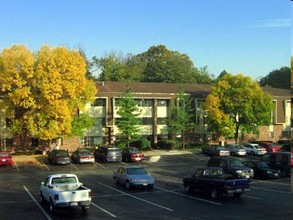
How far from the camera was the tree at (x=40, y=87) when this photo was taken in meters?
46.5

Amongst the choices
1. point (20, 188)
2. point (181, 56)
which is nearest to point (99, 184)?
point (20, 188)

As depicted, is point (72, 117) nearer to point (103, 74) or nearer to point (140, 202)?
point (140, 202)

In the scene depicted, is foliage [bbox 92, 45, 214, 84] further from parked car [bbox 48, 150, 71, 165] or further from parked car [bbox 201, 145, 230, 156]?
parked car [bbox 48, 150, 71, 165]

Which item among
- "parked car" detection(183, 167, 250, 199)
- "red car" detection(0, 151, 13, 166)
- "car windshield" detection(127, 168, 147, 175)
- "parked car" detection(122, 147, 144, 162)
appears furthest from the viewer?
"parked car" detection(122, 147, 144, 162)

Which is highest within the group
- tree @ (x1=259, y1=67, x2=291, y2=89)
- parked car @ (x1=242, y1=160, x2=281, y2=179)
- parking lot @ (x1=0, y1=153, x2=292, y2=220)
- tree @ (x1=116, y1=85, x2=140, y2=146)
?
tree @ (x1=259, y1=67, x2=291, y2=89)

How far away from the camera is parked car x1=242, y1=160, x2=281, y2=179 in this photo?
3108cm

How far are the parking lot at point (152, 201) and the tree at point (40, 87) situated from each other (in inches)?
469

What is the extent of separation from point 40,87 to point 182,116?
723 inches

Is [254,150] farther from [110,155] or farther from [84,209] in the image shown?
[84,209]

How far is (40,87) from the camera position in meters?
46.7

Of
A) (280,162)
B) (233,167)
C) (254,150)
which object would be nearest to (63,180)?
(233,167)

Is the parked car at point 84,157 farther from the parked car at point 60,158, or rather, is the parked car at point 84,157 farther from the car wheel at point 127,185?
the car wheel at point 127,185

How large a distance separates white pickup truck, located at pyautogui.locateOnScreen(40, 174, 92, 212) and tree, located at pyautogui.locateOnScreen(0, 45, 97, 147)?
2561 centimetres

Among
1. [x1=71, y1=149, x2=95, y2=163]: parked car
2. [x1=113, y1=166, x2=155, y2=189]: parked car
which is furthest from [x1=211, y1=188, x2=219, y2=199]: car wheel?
[x1=71, y1=149, x2=95, y2=163]: parked car
